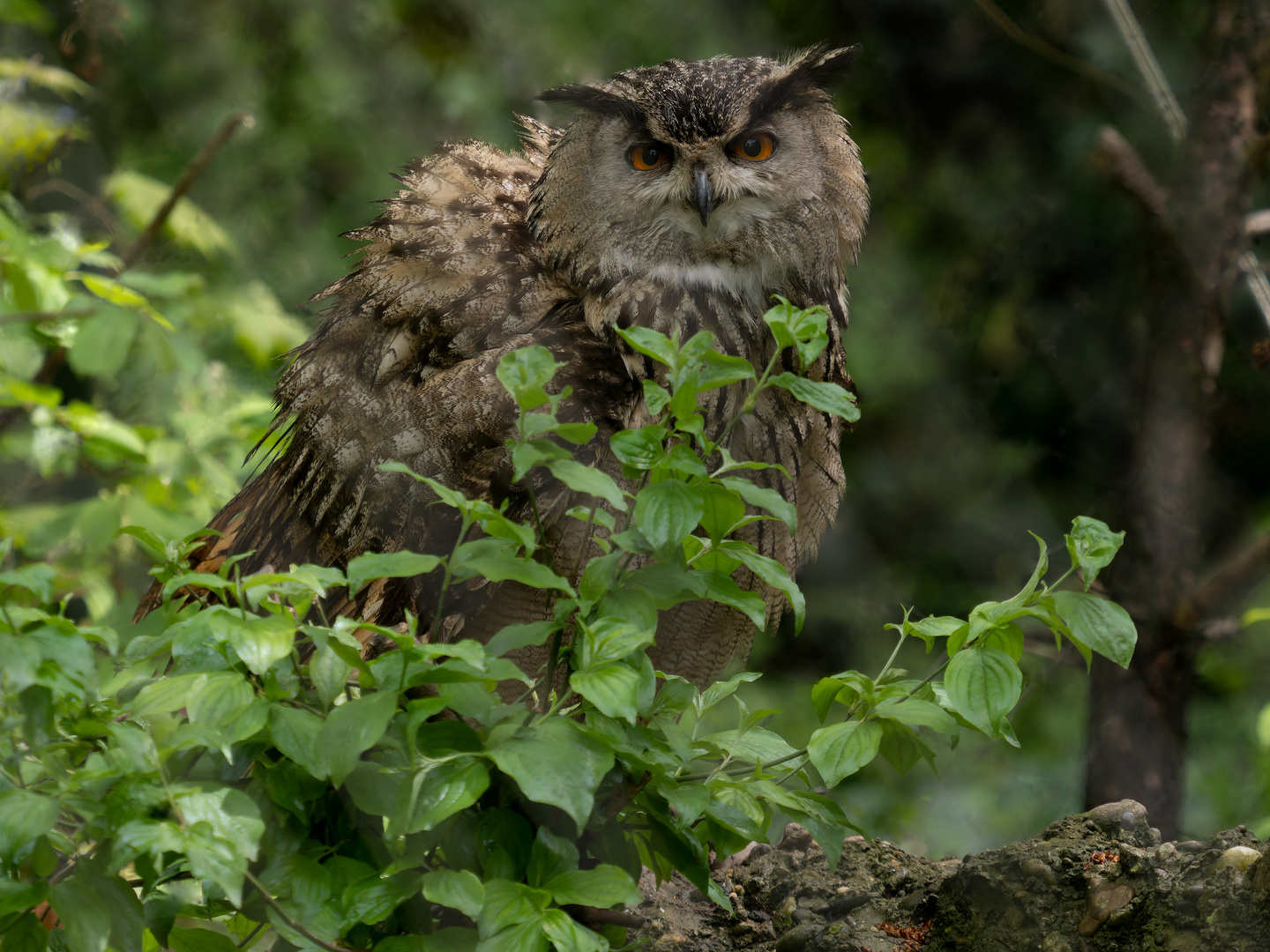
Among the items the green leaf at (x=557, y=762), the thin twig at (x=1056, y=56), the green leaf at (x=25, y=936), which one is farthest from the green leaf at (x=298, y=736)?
the thin twig at (x=1056, y=56)

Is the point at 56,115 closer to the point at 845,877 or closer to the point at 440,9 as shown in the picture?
the point at 440,9

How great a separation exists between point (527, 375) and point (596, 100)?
0.94 m

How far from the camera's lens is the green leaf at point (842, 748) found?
0.78 m

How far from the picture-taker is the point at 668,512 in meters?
0.72

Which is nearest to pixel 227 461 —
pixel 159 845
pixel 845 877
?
pixel 845 877

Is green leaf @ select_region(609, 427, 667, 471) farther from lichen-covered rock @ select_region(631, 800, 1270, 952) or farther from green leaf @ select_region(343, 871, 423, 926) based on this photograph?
lichen-covered rock @ select_region(631, 800, 1270, 952)

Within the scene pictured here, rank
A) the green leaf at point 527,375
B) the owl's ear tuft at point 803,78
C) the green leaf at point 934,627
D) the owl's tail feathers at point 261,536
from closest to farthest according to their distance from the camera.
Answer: the green leaf at point 527,375, the green leaf at point 934,627, the owl's tail feathers at point 261,536, the owl's ear tuft at point 803,78

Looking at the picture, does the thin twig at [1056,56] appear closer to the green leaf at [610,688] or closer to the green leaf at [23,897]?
the green leaf at [610,688]

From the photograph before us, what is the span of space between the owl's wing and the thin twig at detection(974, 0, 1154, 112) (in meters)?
1.13

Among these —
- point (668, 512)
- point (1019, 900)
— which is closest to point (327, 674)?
point (668, 512)

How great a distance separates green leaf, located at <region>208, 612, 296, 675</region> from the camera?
64 cm

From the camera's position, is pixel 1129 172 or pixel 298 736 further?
pixel 1129 172

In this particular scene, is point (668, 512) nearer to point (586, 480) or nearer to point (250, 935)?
point (586, 480)

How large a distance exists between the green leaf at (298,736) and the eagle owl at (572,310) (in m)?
0.54
